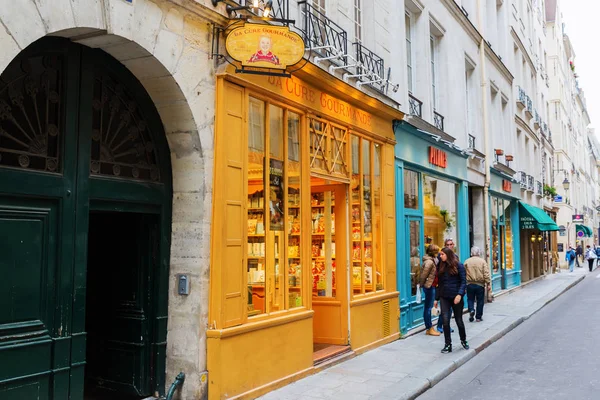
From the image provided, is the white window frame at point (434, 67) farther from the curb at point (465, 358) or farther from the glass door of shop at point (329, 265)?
the glass door of shop at point (329, 265)

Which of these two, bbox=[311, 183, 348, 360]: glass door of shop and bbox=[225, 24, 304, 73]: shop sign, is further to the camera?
bbox=[311, 183, 348, 360]: glass door of shop

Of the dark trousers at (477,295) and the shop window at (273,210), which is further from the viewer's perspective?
the dark trousers at (477,295)

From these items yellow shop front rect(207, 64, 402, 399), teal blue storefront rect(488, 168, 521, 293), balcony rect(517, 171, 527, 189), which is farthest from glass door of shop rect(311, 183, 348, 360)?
balcony rect(517, 171, 527, 189)

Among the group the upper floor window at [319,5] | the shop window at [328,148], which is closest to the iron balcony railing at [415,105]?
the shop window at [328,148]

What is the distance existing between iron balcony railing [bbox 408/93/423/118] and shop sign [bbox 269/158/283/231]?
5.54m

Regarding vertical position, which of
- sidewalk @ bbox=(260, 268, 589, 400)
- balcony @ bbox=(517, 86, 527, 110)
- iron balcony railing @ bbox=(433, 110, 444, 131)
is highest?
balcony @ bbox=(517, 86, 527, 110)

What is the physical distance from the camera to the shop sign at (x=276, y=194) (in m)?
7.14

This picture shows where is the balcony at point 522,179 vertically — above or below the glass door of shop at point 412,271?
above

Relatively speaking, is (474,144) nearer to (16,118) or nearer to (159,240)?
(159,240)

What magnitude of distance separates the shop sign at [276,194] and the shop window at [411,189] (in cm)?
468

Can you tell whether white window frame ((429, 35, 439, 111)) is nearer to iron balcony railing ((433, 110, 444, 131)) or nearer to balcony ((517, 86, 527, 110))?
iron balcony railing ((433, 110, 444, 131))

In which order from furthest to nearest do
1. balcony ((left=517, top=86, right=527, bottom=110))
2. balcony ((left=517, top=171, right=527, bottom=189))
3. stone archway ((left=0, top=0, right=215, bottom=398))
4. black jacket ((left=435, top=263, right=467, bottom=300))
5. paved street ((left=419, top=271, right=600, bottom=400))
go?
balcony ((left=517, top=86, right=527, bottom=110)) → balcony ((left=517, top=171, right=527, bottom=189)) → black jacket ((left=435, top=263, right=467, bottom=300)) → paved street ((left=419, top=271, right=600, bottom=400)) → stone archway ((left=0, top=0, right=215, bottom=398))

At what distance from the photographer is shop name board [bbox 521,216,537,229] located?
74.1 feet

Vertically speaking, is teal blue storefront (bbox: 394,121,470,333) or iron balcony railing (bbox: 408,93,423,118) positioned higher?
iron balcony railing (bbox: 408,93,423,118)
